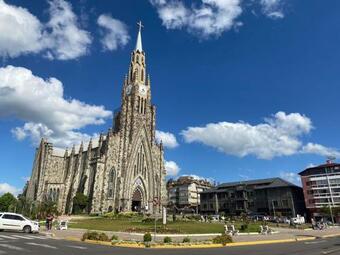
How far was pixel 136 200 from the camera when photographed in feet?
276

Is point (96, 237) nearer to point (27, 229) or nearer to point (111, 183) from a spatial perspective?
point (27, 229)

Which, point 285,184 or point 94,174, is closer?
point 94,174

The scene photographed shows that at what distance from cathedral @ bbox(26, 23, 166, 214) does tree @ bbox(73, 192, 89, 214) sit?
1.38m

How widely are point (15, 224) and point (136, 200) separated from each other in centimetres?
5633

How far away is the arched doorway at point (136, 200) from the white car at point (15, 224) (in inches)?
2133

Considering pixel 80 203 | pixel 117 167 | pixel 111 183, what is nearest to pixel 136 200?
pixel 111 183

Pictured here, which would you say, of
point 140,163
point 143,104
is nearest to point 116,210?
point 140,163

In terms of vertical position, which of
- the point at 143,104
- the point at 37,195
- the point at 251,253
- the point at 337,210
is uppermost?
the point at 143,104

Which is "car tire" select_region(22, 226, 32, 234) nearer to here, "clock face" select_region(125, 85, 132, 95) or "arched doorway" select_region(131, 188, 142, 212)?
"arched doorway" select_region(131, 188, 142, 212)

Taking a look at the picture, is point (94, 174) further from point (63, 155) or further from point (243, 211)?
point (243, 211)

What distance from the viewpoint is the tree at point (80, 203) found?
2908 inches

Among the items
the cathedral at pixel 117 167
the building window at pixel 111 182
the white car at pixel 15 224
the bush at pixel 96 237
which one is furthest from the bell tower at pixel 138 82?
the bush at pixel 96 237

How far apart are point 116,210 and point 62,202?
15526 millimetres

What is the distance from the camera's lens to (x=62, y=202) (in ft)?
267
